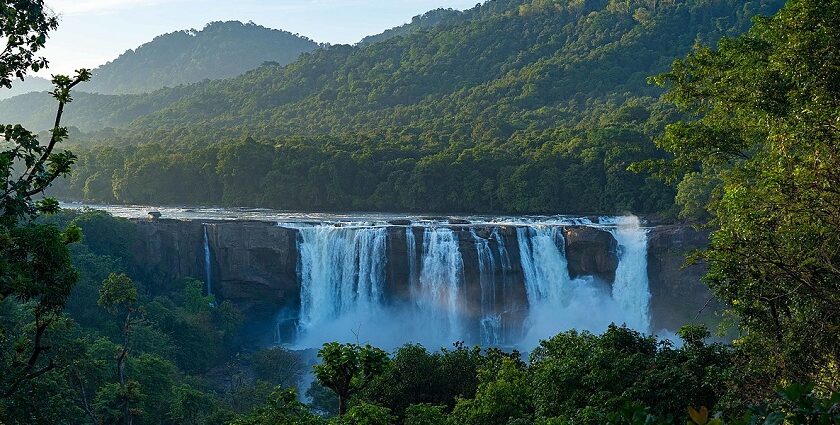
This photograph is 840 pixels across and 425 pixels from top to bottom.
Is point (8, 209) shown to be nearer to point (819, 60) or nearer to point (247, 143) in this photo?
point (819, 60)

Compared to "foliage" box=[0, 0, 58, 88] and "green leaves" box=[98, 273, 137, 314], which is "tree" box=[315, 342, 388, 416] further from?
"green leaves" box=[98, 273, 137, 314]

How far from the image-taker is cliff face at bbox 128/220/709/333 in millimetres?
34094

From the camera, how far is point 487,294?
3444 centimetres

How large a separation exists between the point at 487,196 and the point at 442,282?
12648 millimetres

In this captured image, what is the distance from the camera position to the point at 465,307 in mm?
34531

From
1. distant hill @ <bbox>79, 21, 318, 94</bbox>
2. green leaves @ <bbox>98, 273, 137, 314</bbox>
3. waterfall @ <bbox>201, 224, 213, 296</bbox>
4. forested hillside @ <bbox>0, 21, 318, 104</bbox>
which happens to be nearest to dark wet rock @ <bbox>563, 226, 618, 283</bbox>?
waterfall @ <bbox>201, 224, 213, 296</bbox>

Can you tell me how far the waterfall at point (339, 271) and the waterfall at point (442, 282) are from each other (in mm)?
2053

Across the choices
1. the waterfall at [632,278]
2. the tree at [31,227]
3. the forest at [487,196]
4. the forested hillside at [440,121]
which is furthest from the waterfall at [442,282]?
the tree at [31,227]

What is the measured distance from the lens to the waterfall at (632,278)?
34500mm

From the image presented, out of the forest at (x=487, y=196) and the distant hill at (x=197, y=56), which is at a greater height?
the distant hill at (x=197, y=56)

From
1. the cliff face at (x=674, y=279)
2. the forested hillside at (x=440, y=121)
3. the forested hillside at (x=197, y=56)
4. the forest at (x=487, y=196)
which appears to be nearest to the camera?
the forest at (x=487, y=196)

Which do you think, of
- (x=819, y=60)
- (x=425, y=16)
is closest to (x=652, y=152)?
(x=819, y=60)

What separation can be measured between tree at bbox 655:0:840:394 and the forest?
0.15 ft

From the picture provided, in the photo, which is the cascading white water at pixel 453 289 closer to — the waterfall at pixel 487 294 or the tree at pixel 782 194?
the waterfall at pixel 487 294
